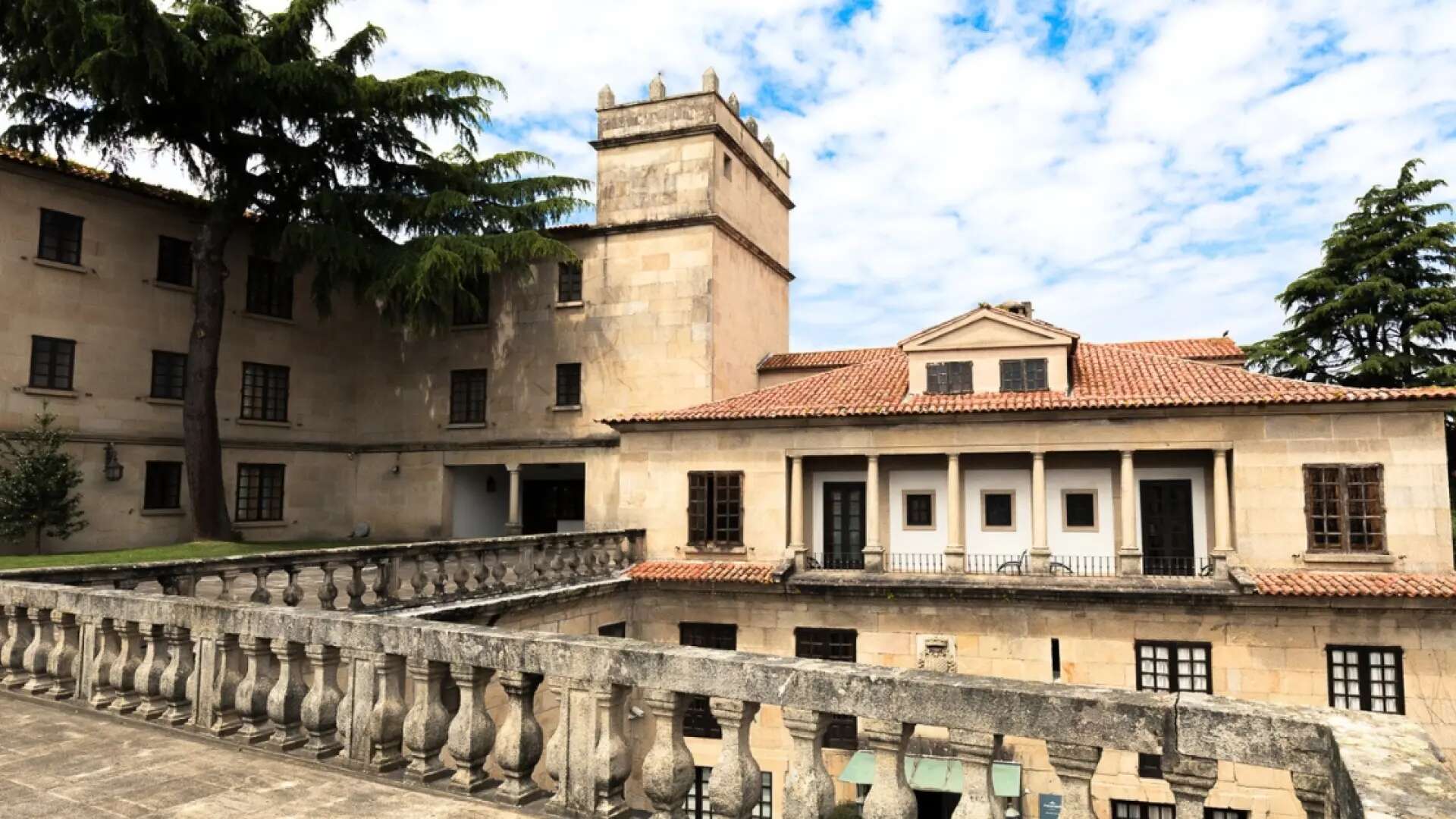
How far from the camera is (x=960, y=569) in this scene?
21.0 metres

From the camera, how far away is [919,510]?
2298cm

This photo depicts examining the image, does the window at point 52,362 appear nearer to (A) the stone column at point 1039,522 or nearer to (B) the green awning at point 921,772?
(B) the green awning at point 921,772

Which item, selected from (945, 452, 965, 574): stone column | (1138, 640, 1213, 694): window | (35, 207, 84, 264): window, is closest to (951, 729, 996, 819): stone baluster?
(1138, 640, 1213, 694): window

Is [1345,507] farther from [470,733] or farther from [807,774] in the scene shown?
[470,733]

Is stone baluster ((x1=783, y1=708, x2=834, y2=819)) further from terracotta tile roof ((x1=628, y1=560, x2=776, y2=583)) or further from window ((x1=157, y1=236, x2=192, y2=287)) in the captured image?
window ((x1=157, y1=236, x2=192, y2=287))

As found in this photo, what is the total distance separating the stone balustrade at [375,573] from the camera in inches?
422

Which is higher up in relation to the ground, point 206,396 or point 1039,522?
point 206,396

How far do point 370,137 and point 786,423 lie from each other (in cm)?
1500

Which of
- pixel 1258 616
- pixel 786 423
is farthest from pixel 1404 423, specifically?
pixel 786 423

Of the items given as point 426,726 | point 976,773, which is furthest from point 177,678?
point 976,773

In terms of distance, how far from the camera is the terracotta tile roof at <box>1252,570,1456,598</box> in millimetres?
17172

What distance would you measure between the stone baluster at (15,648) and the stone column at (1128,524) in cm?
1968

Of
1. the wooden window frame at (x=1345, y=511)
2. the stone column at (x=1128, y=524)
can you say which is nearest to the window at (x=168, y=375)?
the stone column at (x=1128, y=524)

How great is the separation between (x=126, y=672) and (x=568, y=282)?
2176 centimetres
